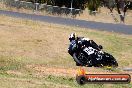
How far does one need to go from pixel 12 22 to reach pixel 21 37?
5.80 meters

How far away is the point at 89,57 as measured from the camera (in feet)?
72.1

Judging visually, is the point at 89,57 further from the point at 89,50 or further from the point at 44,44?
the point at 44,44

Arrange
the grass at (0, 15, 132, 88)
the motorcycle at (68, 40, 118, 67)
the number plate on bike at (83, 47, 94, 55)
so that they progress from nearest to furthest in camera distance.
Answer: the motorcycle at (68, 40, 118, 67)
the number plate on bike at (83, 47, 94, 55)
the grass at (0, 15, 132, 88)

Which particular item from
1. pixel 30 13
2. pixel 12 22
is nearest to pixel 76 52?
pixel 12 22

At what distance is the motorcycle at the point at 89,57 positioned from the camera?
21797 mm

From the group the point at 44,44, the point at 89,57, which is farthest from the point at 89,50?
the point at 44,44

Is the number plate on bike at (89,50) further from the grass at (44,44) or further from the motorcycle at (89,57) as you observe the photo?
the grass at (44,44)

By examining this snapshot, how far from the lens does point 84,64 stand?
2175 cm

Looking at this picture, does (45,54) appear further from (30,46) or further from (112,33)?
(112,33)

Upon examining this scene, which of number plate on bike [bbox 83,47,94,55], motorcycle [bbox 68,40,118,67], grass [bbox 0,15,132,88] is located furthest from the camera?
grass [bbox 0,15,132,88]

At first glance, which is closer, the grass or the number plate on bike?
the number plate on bike

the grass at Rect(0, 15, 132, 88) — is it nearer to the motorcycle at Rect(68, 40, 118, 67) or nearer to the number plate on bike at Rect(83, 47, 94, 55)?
the motorcycle at Rect(68, 40, 118, 67)

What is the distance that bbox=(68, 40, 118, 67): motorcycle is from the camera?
71.5 ft

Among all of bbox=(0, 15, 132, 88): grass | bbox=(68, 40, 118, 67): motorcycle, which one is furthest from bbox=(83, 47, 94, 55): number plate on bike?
bbox=(0, 15, 132, 88): grass
